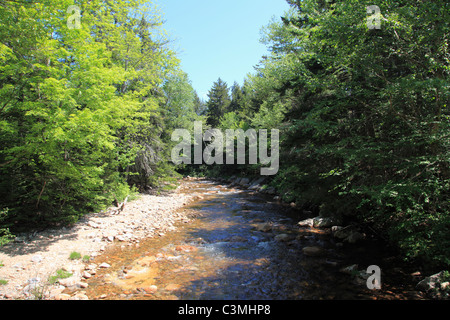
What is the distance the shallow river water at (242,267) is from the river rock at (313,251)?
13cm

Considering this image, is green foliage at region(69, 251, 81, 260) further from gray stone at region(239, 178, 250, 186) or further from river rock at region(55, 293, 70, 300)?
gray stone at region(239, 178, 250, 186)

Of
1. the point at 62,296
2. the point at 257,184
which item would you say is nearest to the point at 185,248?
the point at 62,296

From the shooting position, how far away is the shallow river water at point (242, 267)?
5.06 m

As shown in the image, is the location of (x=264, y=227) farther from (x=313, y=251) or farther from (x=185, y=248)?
(x=185, y=248)

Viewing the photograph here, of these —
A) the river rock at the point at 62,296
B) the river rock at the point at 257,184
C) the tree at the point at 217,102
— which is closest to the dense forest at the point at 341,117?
the river rock at the point at 62,296

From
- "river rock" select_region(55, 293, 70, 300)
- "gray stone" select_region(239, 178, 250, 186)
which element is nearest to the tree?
"gray stone" select_region(239, 178, 250, 186)

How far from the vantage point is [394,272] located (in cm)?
571

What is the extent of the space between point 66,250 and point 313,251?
7.52 m

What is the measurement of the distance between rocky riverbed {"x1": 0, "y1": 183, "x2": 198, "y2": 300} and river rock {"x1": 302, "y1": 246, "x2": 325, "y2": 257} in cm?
542

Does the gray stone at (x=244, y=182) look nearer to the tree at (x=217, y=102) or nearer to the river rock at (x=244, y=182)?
the river rock at (x=244, y=182)
